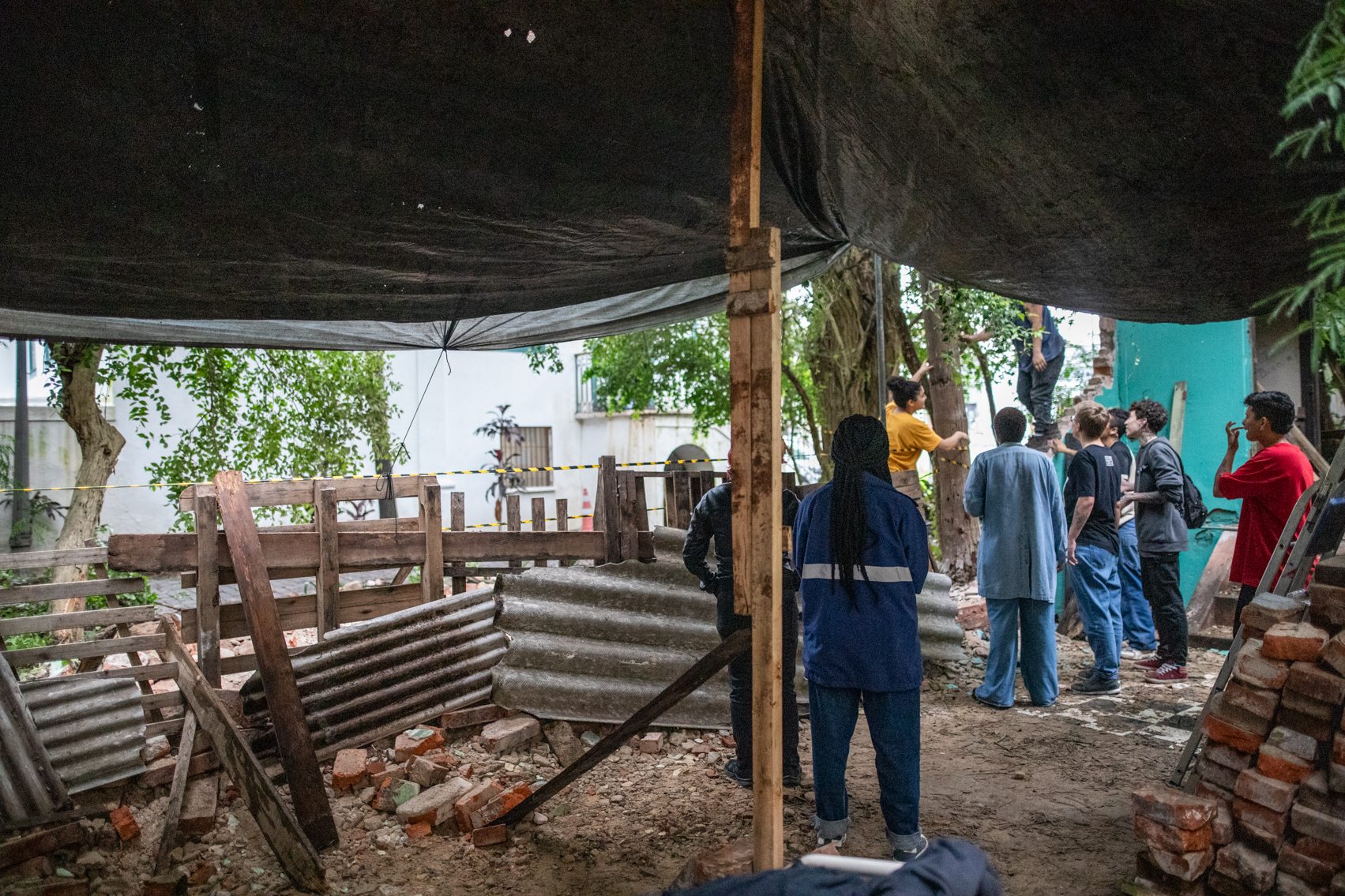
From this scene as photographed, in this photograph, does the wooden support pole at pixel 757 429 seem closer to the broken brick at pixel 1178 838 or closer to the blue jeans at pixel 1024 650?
the broken brick at pixel 1178 838

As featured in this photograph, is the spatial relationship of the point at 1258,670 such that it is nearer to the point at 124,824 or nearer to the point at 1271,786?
the point at 1271,786

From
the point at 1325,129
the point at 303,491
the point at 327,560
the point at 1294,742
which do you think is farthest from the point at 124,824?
the point at 1325,129

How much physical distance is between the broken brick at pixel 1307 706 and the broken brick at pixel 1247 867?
49 cm

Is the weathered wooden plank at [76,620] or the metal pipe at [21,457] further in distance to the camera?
the metal pipe at [21,457]

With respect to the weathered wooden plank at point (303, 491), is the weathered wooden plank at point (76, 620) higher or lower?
lower

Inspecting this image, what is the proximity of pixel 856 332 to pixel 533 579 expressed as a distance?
7015 mm

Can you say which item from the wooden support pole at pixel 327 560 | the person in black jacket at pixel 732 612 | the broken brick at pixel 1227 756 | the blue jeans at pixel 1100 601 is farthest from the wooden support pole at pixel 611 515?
the broken brick at pixel 1227 756

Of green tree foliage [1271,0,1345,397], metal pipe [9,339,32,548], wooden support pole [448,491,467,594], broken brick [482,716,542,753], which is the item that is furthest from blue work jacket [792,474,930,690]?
metal pipe [9,339,32,548]

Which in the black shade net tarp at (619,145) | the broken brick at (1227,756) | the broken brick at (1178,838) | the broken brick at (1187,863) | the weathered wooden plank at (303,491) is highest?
the black shade net tarp at (619,145)

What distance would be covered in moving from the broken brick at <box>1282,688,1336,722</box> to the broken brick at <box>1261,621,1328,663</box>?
12 centimetres

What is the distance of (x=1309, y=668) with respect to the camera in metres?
2.88

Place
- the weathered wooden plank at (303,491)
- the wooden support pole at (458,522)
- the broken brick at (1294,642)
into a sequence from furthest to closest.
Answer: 1. the weathered wooden plank at (303,491)
2. the wooden support pole at (458,522)
3. the broken brick at (1294,642)

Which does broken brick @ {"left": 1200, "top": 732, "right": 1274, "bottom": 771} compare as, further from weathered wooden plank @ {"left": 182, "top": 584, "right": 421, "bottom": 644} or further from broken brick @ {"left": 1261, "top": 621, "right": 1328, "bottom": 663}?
weathered wooden plank @ {"left": 182, "top": 584, "right": 421, "bottom": 644}

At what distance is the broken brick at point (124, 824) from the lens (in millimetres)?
4074
